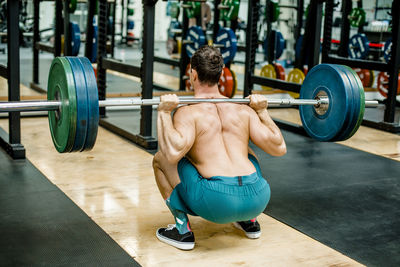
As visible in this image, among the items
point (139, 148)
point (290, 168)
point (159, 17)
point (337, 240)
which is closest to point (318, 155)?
point (290, 168)

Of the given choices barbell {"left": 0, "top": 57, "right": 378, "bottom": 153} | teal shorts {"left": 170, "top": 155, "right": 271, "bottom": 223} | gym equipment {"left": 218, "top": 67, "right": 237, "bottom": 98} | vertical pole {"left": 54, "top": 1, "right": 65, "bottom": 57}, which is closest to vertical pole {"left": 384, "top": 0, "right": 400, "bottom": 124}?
gym equipment {"left": 218, "top": 67, "right": 237, "bottom": 98}

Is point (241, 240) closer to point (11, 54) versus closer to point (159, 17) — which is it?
point (11, 54)

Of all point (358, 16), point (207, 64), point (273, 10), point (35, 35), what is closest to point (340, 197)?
point (207, 64)

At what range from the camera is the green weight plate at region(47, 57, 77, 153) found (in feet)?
6.70

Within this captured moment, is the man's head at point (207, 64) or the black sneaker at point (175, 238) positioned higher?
the man's head at point (207, 64)

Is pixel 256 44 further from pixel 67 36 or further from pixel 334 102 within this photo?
pixel 334 102

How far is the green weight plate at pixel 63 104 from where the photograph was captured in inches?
80.4

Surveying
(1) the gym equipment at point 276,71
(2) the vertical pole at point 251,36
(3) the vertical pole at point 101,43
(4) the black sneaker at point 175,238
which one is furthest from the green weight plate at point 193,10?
(4) the black sneaker at point 175,238

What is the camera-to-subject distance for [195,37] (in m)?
6.10

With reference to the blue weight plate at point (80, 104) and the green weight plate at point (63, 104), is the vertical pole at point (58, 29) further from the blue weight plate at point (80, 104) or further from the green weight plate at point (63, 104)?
the blue weight plate at point (80, 104)

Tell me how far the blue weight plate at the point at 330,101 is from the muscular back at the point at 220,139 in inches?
23.3

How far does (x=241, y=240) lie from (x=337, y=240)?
1.44 feet

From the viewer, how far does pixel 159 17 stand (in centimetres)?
1512

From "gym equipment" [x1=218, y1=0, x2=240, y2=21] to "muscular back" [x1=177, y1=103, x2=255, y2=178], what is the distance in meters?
4.17
